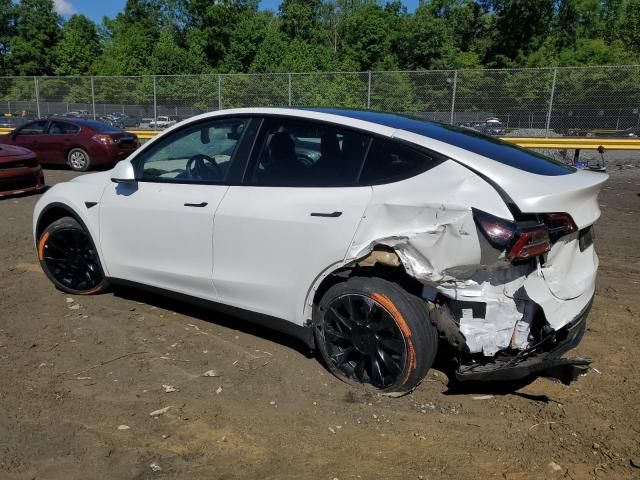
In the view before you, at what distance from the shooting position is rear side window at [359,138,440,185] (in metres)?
3.27

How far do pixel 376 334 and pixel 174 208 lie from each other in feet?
5.71

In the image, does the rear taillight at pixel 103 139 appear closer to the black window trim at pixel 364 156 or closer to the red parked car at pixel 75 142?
the red parked car at pixel 75 142

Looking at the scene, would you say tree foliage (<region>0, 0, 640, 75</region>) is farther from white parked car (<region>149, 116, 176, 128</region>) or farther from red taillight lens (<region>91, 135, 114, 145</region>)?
red taillight lens (<region>91, 135, 114, 145</region>)

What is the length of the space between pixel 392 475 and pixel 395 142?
1815 mm

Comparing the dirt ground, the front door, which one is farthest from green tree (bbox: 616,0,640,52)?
the front door

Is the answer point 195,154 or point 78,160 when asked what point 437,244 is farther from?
point 78,160

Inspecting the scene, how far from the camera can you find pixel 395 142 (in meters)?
3.40

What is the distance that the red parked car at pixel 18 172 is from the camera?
9.87 metres

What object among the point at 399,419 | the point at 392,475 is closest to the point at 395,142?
the point at 399,419

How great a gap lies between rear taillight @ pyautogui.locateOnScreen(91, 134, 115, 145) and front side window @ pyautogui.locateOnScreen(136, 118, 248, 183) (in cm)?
1125

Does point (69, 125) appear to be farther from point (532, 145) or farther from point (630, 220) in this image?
point (630, 220)

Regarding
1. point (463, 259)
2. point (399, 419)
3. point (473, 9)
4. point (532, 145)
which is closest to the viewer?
point (463, 259)

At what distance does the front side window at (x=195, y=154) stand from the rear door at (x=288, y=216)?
25 cm

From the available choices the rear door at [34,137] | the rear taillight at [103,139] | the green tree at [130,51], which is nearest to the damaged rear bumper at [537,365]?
the rear taillight at [103,139]
